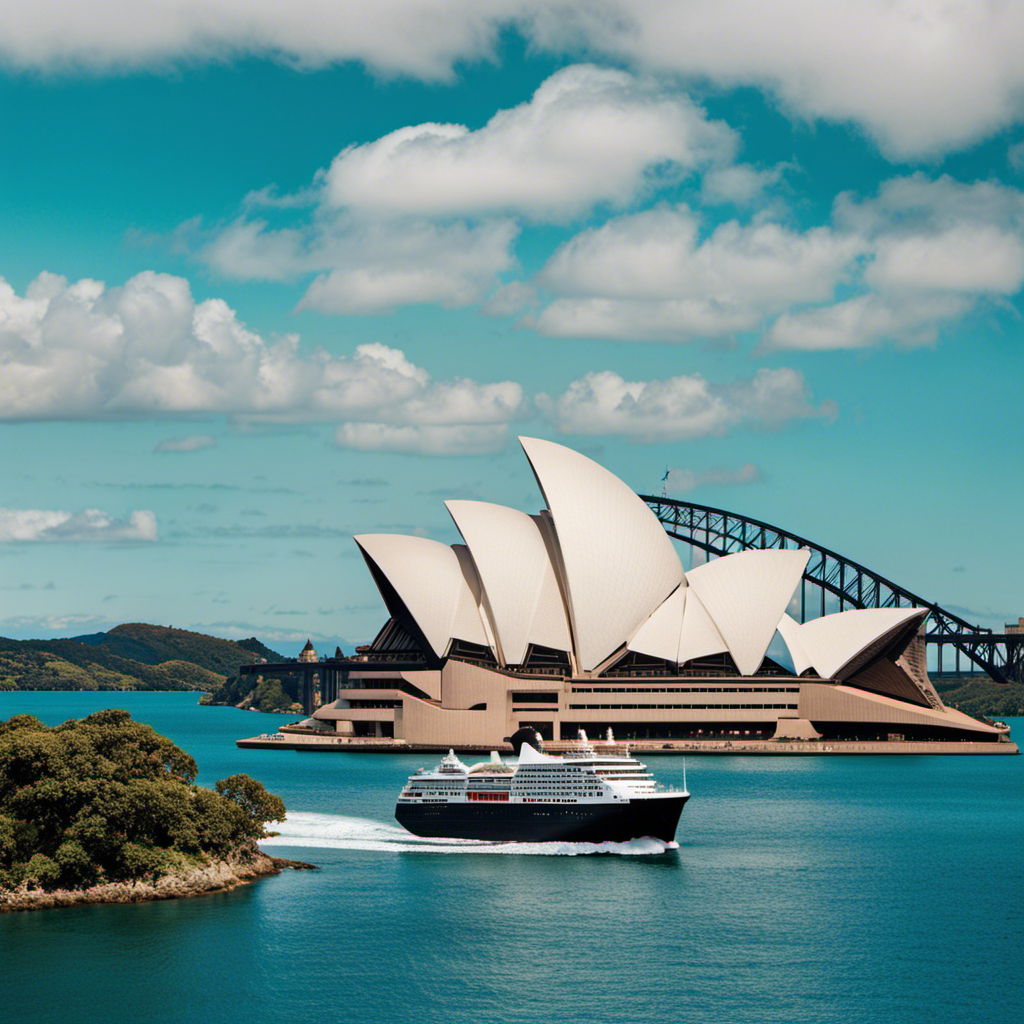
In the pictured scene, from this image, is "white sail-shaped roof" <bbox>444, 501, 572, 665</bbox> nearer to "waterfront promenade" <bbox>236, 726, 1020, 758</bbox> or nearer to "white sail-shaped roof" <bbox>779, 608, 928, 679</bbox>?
"waterfront promenade" <bbox>236, 726, 1020, 758</bbox>

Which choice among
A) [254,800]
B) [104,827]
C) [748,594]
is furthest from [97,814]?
[748,594]

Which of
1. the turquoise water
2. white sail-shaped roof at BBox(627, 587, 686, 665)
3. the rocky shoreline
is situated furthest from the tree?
white sail-shaped roof at BBox(627, 587, 686, 665)

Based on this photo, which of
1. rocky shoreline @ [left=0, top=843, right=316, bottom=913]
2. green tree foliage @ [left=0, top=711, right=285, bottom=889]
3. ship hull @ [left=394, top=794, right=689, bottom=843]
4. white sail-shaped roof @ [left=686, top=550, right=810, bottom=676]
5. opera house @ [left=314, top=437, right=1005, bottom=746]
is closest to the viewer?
rocky shoreline @ [left=0, top=843, right=316, bottom=913]

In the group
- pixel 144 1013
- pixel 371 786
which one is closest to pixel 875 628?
pixel 371 786

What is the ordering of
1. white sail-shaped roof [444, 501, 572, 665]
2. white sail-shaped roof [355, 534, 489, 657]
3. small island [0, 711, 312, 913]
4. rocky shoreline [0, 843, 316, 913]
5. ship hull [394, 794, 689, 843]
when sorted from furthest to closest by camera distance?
1. white sail-shaped roof [355, 534, 489, 657]
2. white sail-shaped roof [444, 501, 572, 665]
3. ship hull [394, 794, 689, 843]
4. small island [0, 711, 312, 913]
5. rocky shoreline [0, 843, 316, 913]

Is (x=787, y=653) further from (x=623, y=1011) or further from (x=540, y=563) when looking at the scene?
(x=623, y=1011)

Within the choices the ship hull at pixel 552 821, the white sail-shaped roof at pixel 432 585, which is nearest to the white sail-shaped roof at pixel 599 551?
the white sail-shaped roof at pixel 432 585
